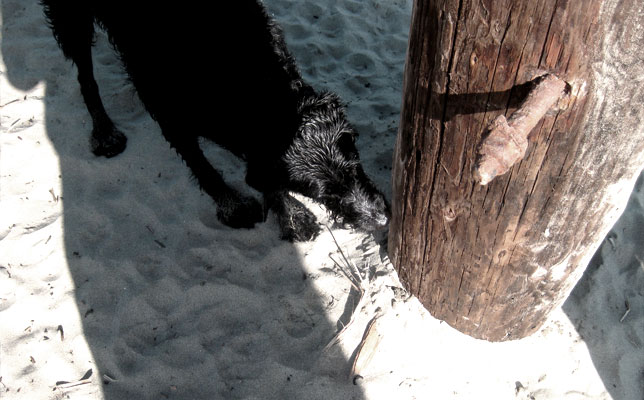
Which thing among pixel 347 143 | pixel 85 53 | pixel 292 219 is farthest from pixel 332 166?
pixel 85 53

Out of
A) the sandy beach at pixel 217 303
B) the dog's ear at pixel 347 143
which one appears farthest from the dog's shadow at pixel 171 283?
the dog's ear at pixel 347 143

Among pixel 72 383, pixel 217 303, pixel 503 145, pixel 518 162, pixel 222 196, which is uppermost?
pixel 503 145

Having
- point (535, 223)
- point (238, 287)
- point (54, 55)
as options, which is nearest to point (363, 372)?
point (238, 287)

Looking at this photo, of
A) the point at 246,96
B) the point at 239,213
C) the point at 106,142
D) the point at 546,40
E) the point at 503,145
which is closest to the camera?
the point at 503,145

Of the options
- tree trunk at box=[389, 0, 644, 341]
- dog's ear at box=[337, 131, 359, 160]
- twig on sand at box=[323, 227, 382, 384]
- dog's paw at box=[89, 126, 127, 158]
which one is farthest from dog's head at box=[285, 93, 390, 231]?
dog's paw at box=[89, 126, 127, 158]

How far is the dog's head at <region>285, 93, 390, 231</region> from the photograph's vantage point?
2527 millimetres

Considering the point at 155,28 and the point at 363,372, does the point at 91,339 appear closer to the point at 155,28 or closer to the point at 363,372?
the point at 363,372

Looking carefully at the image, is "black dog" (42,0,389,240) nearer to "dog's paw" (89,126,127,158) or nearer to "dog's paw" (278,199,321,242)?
"dog's paw" (278,199,321,242)

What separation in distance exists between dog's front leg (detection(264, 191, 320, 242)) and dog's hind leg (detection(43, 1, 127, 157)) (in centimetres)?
138

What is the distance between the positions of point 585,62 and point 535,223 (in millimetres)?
728

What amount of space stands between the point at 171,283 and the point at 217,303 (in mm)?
342

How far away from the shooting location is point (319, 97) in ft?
8.57

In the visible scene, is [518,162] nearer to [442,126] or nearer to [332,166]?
[442,126]

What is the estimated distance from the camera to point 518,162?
65.0 inches
